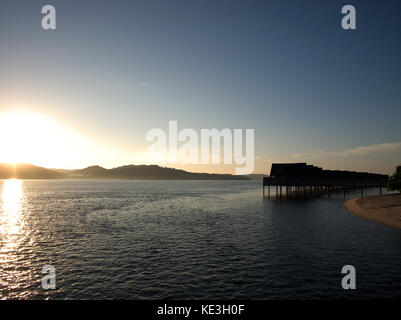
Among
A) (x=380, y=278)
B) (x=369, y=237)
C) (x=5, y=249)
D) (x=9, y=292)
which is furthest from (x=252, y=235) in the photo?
(x=5, y=249)

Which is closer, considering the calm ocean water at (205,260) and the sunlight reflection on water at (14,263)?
the calm ocean water at (205,260)

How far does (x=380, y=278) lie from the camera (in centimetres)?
1393

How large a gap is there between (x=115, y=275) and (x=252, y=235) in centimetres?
1373

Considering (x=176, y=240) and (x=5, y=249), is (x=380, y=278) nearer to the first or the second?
(x=176, y=240)

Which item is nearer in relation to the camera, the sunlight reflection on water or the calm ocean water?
the calm ocean water

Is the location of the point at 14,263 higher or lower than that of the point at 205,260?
lower
